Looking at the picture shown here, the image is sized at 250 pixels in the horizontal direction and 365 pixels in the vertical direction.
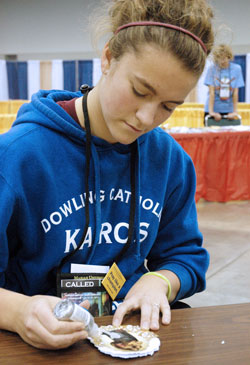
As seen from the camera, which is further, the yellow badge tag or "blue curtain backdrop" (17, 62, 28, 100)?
"blue curtain backdrop" (17, 62, 28, 100)

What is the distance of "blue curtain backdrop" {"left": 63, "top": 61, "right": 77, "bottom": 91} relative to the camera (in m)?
11.4

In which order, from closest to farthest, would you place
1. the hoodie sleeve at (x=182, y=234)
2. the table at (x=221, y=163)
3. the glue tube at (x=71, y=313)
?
1. the glue tube at (x=71, y=313)
2. the hoodie sleeve at (x=182, y=234)
3. the table at (x=221, y=163)

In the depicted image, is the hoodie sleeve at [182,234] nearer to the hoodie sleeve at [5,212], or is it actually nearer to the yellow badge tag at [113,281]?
the yellow badge tag at [113,281]

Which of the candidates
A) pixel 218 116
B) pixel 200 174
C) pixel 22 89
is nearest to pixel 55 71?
pixel 22 89

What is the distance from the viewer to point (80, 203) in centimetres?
96

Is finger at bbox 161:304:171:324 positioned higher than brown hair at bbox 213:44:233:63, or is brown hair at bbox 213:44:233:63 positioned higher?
brown hair at bbox 213:44:233:63

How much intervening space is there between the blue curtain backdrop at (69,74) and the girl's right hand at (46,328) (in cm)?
1104

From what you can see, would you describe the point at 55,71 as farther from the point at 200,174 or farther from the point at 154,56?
the point at 154,56

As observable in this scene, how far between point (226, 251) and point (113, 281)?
7.48 feet

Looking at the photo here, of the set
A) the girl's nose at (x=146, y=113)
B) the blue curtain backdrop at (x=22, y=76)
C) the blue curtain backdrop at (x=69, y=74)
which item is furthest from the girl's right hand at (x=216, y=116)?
the blue curtain backdrop at (x=22, y=76)

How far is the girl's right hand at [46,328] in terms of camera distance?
2.23ft

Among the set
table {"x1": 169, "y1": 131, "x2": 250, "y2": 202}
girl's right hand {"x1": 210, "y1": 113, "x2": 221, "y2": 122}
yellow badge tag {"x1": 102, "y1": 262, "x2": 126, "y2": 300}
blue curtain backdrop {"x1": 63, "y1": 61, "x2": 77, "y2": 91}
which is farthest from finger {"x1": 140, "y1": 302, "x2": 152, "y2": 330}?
blue curtain backdrop {"x1": 63, "y1": 61, "x2": 77, "y2": 91}

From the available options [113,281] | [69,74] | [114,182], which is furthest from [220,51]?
[69,74]

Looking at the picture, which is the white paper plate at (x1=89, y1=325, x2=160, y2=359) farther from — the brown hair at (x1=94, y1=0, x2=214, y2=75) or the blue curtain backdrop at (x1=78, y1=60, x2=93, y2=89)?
the blue curtain backdrop at (x1=78, y1=60, x2=93, y2=89)
